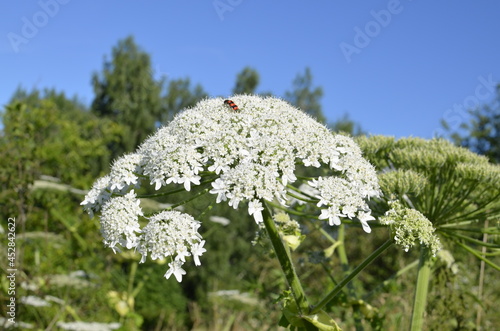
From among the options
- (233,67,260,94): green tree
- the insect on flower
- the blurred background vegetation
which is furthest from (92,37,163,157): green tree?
the insect on flower

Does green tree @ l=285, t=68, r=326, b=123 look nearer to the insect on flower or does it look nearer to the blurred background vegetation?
the blurred background vegetation

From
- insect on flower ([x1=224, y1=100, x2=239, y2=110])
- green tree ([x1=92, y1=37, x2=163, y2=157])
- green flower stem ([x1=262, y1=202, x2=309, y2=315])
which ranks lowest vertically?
green flower stem ([x1=262, y1=202, x2=309, y2=315])

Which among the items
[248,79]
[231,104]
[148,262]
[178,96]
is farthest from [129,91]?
[231,104]

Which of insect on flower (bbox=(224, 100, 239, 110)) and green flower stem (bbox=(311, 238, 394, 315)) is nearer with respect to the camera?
green flower stem (bbox=(311, 238, 394, 315))

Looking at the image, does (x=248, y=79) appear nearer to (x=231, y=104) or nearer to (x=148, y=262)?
(x=148, y=262)

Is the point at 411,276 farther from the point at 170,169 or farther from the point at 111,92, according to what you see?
the point at 111,92
